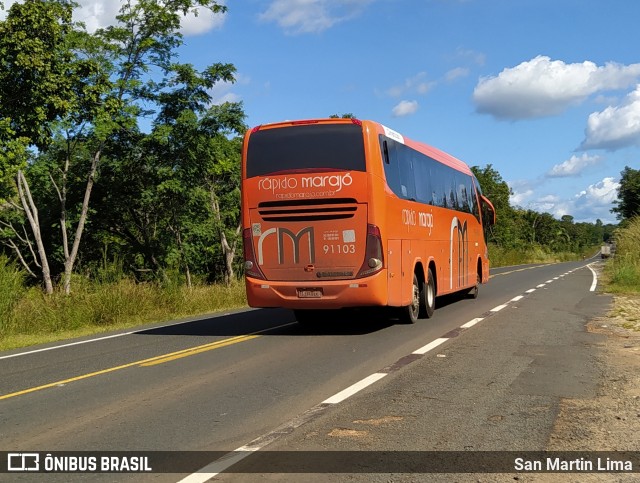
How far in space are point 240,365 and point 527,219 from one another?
11762cm

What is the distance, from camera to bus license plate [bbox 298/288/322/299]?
11821mm

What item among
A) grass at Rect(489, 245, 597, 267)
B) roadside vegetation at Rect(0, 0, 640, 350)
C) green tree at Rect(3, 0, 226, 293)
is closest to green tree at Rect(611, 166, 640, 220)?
grass at Rect(489, 245, 597, 267)

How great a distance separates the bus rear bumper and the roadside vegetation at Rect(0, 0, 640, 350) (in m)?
5.46

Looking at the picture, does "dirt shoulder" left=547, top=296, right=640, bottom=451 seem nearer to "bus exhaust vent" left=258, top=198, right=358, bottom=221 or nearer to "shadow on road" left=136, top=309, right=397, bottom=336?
"bus exhaust vent" left=258, top=198, right=358, bottom=221

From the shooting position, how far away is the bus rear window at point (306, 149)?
38.7ft

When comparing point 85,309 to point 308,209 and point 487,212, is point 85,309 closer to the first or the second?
point 308,209

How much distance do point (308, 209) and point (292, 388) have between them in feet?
16.3

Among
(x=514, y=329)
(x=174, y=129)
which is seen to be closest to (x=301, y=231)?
(x=514, y=329)

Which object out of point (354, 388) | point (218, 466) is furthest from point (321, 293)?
point (218, 466)

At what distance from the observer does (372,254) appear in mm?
11617

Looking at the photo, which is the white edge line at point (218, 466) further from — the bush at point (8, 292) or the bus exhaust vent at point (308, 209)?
the bush at point (8, 292)

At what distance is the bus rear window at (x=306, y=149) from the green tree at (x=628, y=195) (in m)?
40.5

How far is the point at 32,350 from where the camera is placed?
1131cm

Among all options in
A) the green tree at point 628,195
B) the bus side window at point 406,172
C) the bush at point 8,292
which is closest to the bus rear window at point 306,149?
the bus side window at point 406,172
